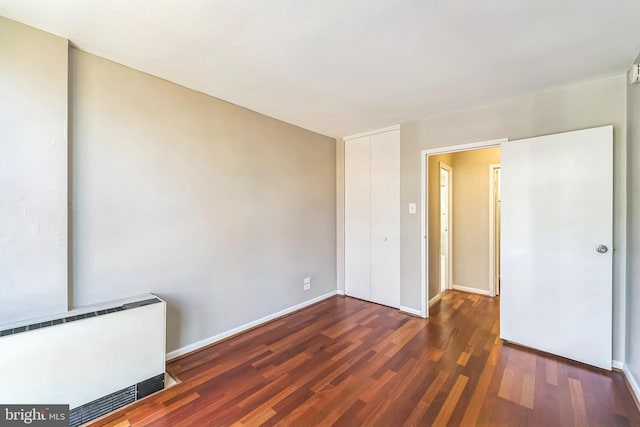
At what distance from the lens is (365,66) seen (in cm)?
204

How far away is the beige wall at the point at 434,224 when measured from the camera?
11.6 ft

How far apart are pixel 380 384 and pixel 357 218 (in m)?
2.32

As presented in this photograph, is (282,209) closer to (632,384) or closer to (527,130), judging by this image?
(527,130)

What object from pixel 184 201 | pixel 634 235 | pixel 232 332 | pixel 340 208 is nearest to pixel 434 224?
pixel 340 208

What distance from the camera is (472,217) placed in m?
4.23

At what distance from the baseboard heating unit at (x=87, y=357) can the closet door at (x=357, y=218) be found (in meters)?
2.66

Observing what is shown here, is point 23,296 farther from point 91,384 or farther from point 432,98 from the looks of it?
point 432,98

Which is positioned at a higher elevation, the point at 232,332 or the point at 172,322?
the point at 172,322

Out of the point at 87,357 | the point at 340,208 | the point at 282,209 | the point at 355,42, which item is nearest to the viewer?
the point at 87,357

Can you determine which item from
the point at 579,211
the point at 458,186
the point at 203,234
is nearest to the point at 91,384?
the point at 203,234

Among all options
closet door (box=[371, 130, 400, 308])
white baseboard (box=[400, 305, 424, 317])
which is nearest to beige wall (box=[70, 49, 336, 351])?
closet door (box=[371, 130, 400, 308])

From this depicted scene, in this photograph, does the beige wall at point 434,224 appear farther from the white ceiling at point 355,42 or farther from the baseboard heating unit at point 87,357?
the baseboard heating unit at point 87,357

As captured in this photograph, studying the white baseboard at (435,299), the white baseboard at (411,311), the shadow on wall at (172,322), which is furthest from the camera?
the white baseboard at (435,299)

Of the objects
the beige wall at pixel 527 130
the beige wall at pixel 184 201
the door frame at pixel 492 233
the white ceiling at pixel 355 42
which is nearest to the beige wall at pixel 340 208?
the beige wall at pixel 184 201
